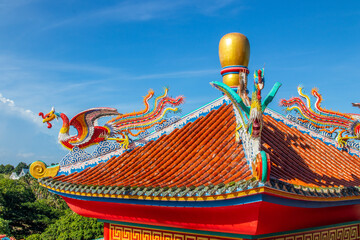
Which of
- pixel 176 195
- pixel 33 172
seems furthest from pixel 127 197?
pixel 33 172

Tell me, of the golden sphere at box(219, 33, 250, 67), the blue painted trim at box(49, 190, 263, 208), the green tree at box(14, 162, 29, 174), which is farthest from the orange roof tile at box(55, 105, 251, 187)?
the green tree at box(14, 162, 29, 174)

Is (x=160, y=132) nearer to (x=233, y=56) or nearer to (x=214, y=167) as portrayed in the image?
(x=233, y=56)

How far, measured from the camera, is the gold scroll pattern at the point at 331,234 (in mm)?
6000

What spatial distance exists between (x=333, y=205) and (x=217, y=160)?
1845mm

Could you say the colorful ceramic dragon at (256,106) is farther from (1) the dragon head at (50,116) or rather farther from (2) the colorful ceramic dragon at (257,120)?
(1) the dragon head at (50,116)

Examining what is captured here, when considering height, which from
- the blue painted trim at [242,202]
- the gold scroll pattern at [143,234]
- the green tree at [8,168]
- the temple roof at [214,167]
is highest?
the green tree at [8,168]

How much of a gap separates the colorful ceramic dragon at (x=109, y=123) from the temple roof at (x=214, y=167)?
1.46ft

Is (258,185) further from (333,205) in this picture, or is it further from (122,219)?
(122,219)

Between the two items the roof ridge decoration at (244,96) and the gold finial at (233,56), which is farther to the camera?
the gold finial at (233,56)

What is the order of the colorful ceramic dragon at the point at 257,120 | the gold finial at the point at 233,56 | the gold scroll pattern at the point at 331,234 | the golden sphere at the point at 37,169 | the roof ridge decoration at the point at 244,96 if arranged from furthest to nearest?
1. the gold finial at the point at 233,56
2. the golden sphere at the point at 37,169
3. the gold scroll pattern at the point at 331,234
4. the roof ridge decoration at the point at 244,96
5. the colorful ceramic dragon at the point at 257,120

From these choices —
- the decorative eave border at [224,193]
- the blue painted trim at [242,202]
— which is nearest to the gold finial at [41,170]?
the decorative eave border at [224,193]

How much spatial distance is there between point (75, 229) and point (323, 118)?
1728 centimetres

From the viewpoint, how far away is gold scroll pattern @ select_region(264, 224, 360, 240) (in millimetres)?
6000

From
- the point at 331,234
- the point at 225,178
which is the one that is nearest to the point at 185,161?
the point at 225,178
